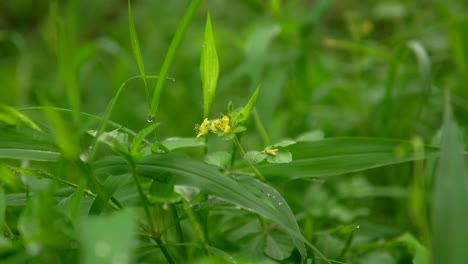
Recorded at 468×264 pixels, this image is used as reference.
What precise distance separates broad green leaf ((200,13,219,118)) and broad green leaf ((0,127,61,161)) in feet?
0.68

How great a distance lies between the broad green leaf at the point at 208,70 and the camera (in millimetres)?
815

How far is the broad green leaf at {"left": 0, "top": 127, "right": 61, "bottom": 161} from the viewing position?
2.64 ft

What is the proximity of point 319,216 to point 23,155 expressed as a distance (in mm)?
542

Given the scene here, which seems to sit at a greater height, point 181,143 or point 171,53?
point 171,53

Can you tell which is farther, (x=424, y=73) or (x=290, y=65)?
(x=290, y=65)

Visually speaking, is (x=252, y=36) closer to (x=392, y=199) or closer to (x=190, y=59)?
(x=392, y=199)

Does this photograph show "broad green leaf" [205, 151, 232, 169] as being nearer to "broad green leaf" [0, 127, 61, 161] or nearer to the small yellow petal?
the small yellow petal

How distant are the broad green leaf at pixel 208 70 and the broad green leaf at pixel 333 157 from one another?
0.45 ft

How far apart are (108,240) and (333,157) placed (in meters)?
0.45

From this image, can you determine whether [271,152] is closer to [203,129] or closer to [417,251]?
[203,129]

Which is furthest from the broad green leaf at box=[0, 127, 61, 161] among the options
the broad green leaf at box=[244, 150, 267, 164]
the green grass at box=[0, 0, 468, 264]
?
the broad green leaf at box=[244, 150, 267, 164]

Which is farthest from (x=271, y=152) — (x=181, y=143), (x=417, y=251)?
(x=417, y=251)

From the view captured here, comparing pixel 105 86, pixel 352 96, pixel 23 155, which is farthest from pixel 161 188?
pixel 105 86

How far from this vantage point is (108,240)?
517mm
